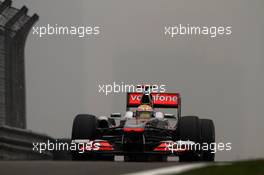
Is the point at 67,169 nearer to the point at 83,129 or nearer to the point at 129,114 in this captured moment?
the point at 83,129

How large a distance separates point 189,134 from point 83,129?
78.4 inches

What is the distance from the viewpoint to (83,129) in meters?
14.7

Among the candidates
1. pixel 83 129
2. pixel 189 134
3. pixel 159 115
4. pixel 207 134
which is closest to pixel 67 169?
pixel 189 134

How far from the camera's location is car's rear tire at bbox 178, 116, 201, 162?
1416cm

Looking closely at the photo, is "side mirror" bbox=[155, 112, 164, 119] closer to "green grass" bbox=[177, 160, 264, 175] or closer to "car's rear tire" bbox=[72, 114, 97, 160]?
"car's rear tire" bbox=[72, 114, 97, 160]

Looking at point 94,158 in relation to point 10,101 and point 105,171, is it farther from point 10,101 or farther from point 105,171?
point 105,171

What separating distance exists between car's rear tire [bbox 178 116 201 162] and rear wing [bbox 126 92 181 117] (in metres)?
1.31

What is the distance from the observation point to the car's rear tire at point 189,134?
14156mm

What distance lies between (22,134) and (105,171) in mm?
6407

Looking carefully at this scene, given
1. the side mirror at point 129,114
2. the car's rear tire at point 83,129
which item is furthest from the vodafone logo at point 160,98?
the car's rear tire at point 83,129

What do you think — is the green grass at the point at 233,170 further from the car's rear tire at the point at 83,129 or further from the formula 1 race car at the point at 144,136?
the car's rear tire at the point at 83,129

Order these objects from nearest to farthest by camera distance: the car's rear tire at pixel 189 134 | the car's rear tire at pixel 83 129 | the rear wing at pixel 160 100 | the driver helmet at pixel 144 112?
the car's rear tire at pixel 189 134 < the car's rear tire at pixel 83 129 < the driver helmet at pixel 144 112 < the rear wing at pixel 160 100

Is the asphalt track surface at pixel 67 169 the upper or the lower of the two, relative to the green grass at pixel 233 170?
lower

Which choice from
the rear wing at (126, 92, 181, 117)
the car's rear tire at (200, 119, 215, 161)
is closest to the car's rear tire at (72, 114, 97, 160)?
the rear wing at (126, 92, 181, 117)
